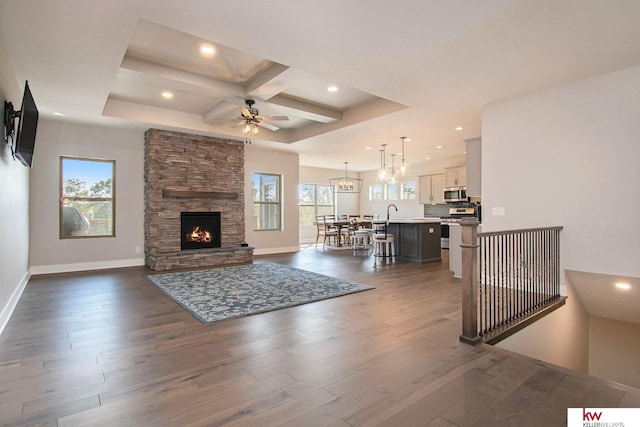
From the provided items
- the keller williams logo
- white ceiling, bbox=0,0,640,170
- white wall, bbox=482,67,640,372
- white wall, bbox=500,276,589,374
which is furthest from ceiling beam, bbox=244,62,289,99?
Result: the keller williams logo

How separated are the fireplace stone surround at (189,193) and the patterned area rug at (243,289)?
2.60 feet

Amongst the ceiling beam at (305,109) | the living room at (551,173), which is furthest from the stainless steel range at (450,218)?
the ceiling beam at (305,109)

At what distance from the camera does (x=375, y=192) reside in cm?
1288

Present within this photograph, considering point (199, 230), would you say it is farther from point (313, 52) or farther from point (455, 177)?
point (455, 177)

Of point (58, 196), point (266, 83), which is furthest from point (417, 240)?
point (58, 196)

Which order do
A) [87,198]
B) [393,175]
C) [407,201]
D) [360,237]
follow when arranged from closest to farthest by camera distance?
[87,198]
[393,175]
[360,237]
[407,201]

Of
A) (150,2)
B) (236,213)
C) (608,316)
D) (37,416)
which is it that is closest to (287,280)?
(236,213)

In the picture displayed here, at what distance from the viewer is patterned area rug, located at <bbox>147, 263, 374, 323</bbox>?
3.72m

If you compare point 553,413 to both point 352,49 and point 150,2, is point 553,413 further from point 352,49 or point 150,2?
point 150,2

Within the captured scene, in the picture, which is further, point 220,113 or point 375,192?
point 375,192

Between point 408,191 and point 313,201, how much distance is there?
3.45 metres

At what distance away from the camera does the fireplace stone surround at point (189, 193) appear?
21.4 ft

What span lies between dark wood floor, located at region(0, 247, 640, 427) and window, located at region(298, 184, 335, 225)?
8199 mm

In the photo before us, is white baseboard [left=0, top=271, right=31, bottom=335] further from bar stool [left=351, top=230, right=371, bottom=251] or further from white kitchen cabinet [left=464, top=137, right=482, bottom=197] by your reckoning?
bar stool [left=351, top=230, right=371, bottom=251]
